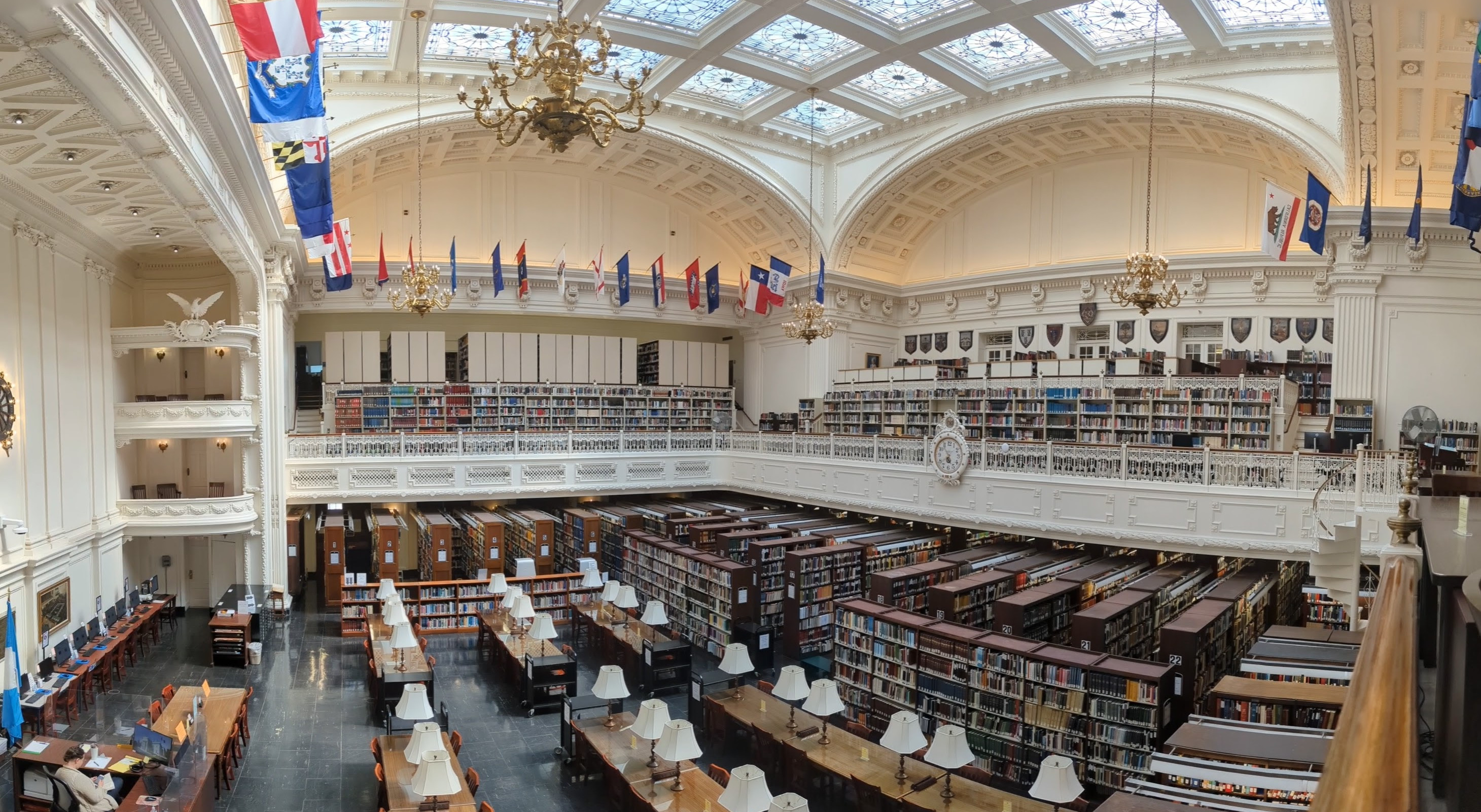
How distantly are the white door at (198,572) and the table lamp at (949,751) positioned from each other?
45.4 ft

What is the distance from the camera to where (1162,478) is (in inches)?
480

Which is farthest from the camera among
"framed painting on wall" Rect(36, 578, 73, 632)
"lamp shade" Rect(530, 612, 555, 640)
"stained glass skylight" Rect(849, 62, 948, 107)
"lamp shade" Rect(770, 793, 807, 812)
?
"stained glass skylight" Rect(849, 62, 948, 107)

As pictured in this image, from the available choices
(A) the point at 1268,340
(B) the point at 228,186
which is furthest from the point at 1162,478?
(B) the point at 228,186

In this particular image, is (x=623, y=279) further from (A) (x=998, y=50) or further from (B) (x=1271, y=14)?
(B) (x=1271, y=14)

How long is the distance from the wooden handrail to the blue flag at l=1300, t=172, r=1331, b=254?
1360 cm

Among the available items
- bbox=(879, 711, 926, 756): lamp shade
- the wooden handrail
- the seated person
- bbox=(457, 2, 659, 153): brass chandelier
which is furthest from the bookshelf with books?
the wooden handrail

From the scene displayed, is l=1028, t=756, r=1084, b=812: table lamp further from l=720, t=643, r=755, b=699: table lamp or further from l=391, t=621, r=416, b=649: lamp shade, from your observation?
l=391, t=621, r=416, b=649: lamp shade

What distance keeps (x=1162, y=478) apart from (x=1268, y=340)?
7.29m

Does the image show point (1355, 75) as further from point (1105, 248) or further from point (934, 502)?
point (934, 502)

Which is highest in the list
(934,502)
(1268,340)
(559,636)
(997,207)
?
(997,207)

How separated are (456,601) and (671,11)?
11063mm

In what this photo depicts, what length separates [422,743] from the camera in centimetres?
759

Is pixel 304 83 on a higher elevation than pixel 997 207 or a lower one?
lower

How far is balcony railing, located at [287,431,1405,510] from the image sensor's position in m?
10.7
